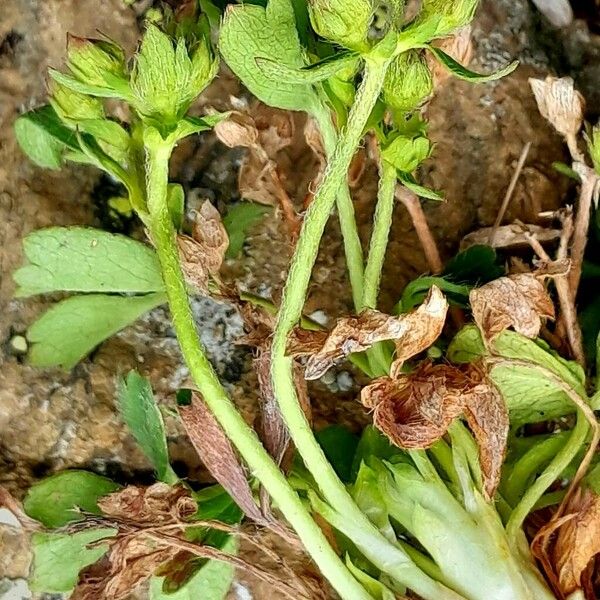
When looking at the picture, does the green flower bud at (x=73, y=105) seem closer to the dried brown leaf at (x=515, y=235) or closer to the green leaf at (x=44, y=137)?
the green leaf at (x=44, y=137)

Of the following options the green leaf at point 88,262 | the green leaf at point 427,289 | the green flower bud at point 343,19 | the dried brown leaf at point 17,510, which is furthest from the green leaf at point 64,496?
the green flower bud at point 343,19

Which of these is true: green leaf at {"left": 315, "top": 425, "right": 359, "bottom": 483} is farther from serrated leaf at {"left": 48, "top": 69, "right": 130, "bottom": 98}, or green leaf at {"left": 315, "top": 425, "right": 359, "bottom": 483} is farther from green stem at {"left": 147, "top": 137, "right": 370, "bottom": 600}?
serrated leaf at {"left": 48, "top": 69, "right": 130, "bottom": 98}

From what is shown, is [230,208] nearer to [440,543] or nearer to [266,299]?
[266,299]

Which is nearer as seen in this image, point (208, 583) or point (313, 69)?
point (313, 69)

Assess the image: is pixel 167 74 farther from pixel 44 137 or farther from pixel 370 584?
pixel 370 584

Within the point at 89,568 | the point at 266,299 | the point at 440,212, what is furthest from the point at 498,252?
the point at 89,568

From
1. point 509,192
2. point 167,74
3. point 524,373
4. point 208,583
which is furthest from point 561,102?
point 208,583
